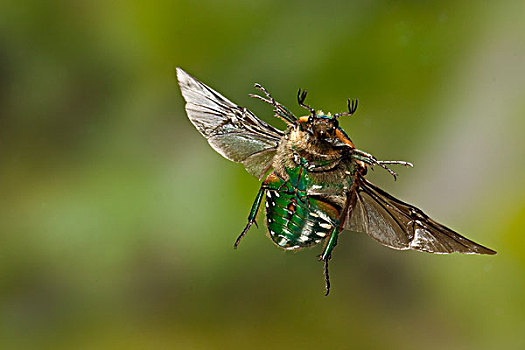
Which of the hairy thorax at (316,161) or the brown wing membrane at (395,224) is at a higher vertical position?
the hairy thorax at (316,161)

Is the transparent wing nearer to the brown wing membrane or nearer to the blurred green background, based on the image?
the brown wing membrane

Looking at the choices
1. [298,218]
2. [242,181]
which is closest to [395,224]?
[298,218]

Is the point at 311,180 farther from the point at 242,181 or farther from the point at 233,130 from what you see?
the point at 242,181

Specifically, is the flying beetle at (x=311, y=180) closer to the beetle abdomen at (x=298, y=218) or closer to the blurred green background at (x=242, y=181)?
the beetle abdomen at (x=298, y=218)

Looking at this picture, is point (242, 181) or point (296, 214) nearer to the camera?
point (296, 214)

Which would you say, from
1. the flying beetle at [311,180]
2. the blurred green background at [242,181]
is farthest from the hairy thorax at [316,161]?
the blurred green background at [242,181]

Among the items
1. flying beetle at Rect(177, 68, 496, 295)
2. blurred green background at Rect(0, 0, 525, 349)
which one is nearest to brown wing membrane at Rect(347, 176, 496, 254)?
flying beetle at Rect(177, 68, 496, 295)

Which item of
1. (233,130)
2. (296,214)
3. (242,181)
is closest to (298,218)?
(296,214)

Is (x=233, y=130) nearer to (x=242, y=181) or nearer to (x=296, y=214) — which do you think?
(x=296, y=214)
